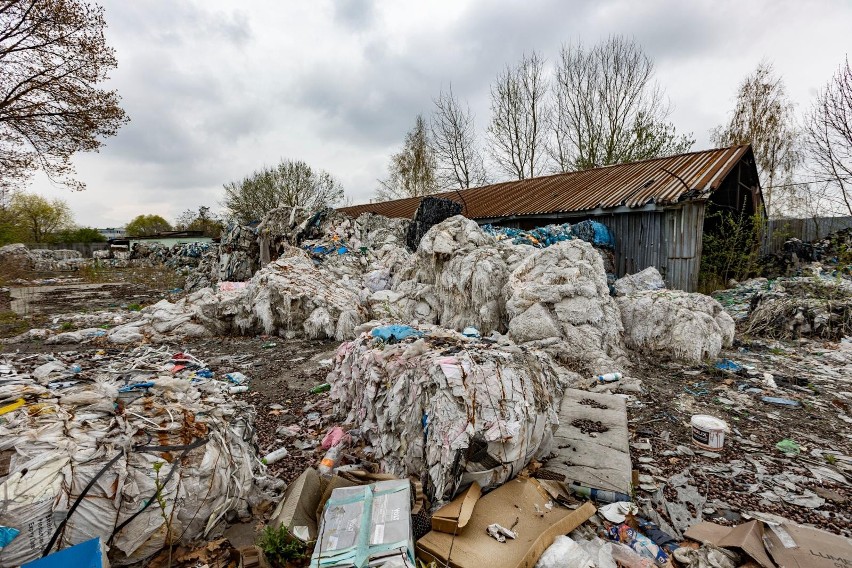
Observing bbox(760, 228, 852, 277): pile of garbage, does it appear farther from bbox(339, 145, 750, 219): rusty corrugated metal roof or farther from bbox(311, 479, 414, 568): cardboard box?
bbox(311, 479, 414, 568): cardboard box

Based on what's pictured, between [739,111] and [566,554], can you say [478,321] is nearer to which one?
[566,554]

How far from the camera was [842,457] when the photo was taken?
2906 mm

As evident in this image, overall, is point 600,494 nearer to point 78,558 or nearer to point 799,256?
point 78,558

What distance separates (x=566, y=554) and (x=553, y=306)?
382 cm

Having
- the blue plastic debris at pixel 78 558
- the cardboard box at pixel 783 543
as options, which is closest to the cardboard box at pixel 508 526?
the cardboard box at pixel 783 543

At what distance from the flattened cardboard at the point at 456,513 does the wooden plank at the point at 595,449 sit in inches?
31.2

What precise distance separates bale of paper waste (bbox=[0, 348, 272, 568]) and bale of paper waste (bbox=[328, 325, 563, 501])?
908mm

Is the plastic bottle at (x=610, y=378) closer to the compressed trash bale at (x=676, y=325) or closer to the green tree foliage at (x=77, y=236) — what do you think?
the compressed trash bale at (x=676, y=325)

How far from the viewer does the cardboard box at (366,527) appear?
65.5 inches

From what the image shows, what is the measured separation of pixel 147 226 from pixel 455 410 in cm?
5029

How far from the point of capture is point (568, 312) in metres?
5.18

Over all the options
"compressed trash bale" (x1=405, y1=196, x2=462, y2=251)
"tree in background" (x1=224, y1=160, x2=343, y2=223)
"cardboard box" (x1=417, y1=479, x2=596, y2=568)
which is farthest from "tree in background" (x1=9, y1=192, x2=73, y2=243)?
"cardboard box" (x1=417, y1=479, x2=596, y2=568)

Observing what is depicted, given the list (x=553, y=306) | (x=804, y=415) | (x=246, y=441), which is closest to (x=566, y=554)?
(x=246, y=441)

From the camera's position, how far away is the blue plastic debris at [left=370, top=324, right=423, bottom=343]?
326cm
